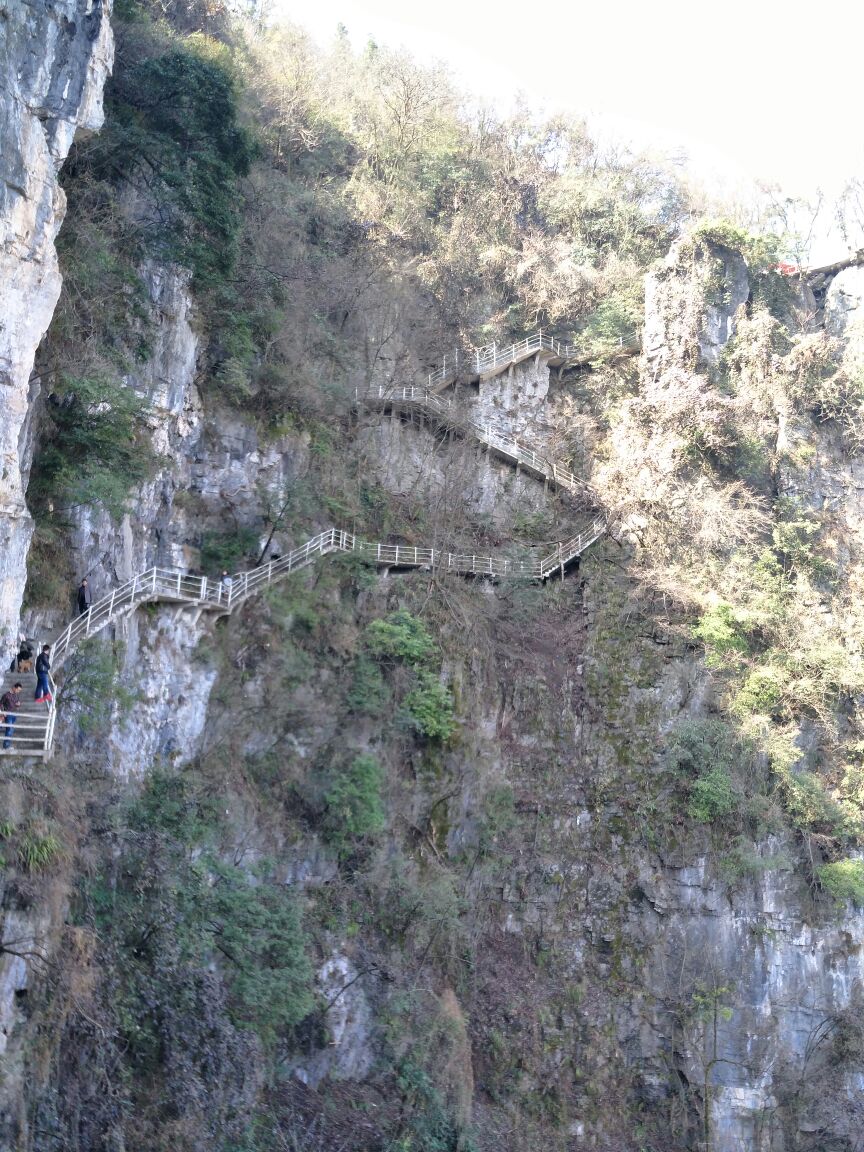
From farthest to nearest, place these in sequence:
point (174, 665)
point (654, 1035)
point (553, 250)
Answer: point (553, 250) → point (654, 1035) → point (174, 665)

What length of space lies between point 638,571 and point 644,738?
4.18 metres

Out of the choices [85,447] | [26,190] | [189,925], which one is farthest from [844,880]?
[26,190]

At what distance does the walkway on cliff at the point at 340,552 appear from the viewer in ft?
51.3

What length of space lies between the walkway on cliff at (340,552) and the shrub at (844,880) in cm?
930

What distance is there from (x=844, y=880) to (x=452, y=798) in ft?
29.3

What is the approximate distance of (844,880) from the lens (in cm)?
2366

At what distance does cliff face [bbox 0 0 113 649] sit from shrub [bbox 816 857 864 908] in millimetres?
17975

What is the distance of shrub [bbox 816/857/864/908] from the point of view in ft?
77.4

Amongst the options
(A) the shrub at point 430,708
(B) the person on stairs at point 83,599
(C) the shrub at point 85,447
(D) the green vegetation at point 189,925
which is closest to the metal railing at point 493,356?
(A) the shrub at point 430,708

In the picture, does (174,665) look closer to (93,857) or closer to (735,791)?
(93,857)

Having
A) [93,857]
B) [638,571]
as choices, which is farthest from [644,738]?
[93,857]

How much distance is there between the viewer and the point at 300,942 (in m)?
17.6

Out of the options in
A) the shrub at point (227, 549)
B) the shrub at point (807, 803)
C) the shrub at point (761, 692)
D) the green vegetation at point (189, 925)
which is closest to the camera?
the green vegetation at point (189, 925)

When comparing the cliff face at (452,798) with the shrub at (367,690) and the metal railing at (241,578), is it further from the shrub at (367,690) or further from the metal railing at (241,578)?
the metal railing at (241,578)
